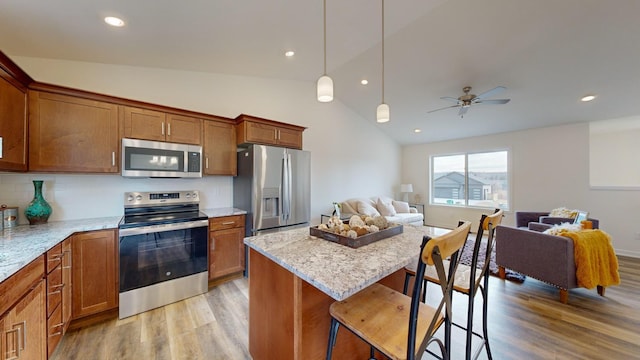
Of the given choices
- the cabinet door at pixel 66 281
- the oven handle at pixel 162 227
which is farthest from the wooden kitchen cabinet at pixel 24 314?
the oven handle at pixel 162 227

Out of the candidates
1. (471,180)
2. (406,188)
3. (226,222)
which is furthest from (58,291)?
(471,180)

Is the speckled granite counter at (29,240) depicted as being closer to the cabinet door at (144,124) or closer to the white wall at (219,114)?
the white wall at (219,114)

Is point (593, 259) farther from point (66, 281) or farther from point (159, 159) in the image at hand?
point (66, 281)

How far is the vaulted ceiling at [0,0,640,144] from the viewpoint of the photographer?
78.6 inches

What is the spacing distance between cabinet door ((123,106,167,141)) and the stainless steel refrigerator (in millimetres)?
991

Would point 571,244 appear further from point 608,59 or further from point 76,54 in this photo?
point 76,54

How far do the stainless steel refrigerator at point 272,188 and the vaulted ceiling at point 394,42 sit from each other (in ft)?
4.30

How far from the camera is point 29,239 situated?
165cm

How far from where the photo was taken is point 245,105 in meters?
3.69

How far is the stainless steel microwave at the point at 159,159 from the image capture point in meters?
2.42

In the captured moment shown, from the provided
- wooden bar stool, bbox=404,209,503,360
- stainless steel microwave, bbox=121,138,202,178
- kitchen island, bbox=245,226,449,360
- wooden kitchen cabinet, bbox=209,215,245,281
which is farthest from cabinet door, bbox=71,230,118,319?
wooden bar stool, bbox=404,209,503,360

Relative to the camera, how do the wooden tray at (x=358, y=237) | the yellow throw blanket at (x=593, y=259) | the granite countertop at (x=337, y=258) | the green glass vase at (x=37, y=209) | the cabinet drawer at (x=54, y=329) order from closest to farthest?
1. the granite countertop at (x=337, y=258)
2. the wooden tray at (x=358, y=237)
3. the cabinet drawer at (x=54, y=329)
4. the green glass vase at (x=37, y=209)
5. the yellow throw blanket at (x=593, y=259)

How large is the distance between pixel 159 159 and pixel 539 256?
446cm

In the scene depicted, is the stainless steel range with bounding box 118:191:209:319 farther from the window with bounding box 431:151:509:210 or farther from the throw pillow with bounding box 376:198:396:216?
the window with bounding box 431:151:509:210
